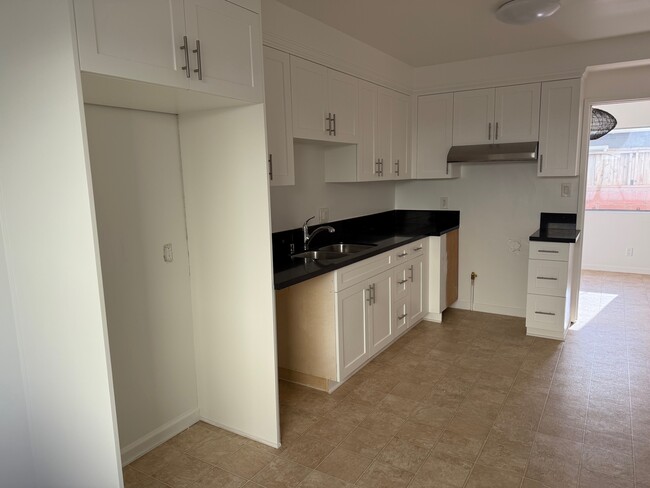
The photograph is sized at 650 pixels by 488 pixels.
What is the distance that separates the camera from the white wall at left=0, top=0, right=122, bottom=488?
1.51 meters

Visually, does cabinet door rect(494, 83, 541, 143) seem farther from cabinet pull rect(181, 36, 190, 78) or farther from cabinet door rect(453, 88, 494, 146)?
cabinet pull rect(181, 36, 190, 78)

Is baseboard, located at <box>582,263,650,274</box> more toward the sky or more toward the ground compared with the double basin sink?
more toward the ground

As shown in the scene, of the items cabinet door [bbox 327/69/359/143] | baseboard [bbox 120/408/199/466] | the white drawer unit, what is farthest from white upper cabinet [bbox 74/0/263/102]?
the white drawer unit

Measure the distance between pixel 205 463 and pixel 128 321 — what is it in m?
0.83

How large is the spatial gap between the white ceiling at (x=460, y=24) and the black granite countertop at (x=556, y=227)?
4.95 ft

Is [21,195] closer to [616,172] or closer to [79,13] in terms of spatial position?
[79,13]

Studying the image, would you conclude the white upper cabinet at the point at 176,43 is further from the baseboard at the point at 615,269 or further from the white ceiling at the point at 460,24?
the baseboard at the point at 615,269

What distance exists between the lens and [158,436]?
2514 millimetres

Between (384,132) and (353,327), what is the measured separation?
1838mm

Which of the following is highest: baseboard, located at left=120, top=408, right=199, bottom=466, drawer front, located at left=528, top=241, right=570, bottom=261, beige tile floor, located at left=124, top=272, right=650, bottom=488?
drawer front, located at left=528, top=241, right=570, bottom=261

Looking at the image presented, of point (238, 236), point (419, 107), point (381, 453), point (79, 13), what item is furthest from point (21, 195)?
point (419, 107)

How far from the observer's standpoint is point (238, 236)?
2369 mm

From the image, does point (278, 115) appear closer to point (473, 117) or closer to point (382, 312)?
point (382, 312)

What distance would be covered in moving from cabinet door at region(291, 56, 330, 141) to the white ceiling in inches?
13.4
